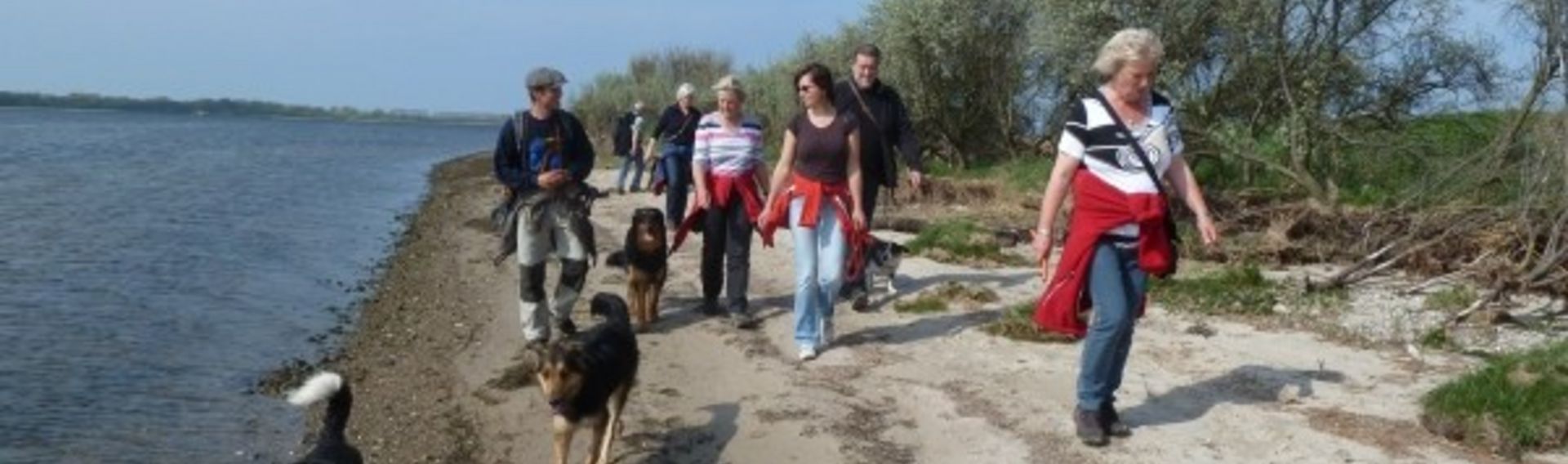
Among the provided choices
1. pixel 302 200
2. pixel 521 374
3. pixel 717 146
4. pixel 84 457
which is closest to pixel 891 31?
pixel 302 200

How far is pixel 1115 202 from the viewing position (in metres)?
5.58

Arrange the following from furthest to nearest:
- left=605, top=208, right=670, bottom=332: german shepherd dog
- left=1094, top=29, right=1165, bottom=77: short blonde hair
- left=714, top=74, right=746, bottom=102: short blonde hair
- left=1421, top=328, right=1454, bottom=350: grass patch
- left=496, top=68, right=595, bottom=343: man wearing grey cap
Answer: left=605, top=208, right=670, bottom=332: german shepherd dog → left=714, top=74, right=746, bottom=102: short blonde hair → left=1421, top=328, right=1454, bottom=350: grass patch → left=496, top=68, right=595, bottom=343: man wearing grey cap → left=1094, top=29, right=1165, bottom=77: short blonde hair

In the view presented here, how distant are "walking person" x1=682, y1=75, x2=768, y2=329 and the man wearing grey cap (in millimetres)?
979

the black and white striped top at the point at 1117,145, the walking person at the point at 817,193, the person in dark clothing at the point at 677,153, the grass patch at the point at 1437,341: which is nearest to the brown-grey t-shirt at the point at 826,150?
the walking person at the point at 817,193

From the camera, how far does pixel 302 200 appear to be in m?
25.8

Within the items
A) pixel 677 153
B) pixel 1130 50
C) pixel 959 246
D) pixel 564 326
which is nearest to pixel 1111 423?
pixel 1130 50

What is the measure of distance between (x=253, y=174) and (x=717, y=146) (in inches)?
1147

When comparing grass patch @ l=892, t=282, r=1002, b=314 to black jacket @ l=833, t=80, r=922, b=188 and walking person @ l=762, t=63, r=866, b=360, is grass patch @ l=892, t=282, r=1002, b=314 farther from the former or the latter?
walking person @ l=762, t=63, r=866, b=360

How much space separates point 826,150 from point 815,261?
0.62 m

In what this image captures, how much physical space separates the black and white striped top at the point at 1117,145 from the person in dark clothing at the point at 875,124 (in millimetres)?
2858

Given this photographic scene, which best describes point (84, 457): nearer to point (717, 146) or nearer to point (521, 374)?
point (521, 374)

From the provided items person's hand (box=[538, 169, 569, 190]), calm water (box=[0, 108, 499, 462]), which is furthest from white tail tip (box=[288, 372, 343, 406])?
person's hand (box=[538, 169, 569, 190])

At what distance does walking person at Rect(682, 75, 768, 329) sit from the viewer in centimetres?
855

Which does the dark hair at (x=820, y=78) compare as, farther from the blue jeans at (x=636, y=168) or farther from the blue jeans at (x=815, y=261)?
the blue jeans at (x=636, y=168)
